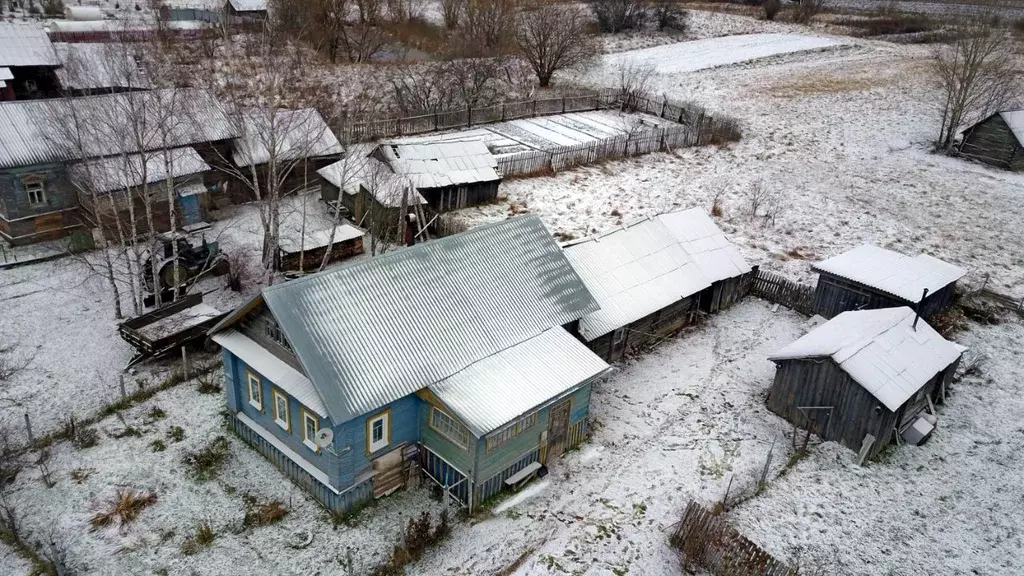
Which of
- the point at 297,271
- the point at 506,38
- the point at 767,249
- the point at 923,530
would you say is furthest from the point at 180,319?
the point at 506,38

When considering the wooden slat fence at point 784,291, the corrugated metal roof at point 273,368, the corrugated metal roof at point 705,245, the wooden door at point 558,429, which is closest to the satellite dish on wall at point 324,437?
the corrugated metal roof at point 273,368

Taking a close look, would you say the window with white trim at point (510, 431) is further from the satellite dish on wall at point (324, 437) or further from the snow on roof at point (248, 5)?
the snow on roof at point (248, 5)

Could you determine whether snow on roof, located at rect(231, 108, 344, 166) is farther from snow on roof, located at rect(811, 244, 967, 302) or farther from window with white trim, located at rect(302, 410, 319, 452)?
snow on roof, located at rect(811, 244, 967, 302)

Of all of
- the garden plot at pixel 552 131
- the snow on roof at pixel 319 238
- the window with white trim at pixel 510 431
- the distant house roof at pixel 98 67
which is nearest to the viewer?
the window with white trim at pixel 510 431

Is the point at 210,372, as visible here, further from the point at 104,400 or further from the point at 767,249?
the point at 767,249

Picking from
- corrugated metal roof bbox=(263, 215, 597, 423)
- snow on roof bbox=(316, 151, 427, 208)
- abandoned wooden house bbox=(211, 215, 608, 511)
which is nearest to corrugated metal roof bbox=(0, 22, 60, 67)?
snow on roof bbox=(316, 151, 427, 208)

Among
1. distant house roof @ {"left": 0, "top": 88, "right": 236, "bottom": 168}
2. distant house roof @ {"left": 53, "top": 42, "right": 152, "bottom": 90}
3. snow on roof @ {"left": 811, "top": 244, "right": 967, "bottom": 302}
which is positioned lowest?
snow on roof @ {"left": 811, "top": 244, "right": 967, "bottom": 302}
